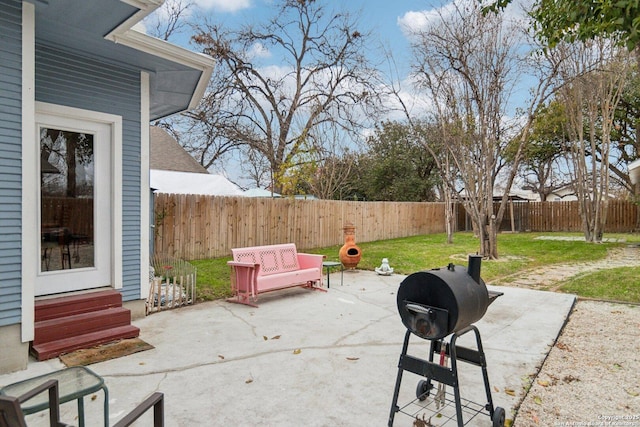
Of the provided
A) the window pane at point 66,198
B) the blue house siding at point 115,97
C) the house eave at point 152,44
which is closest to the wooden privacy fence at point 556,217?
the house eave at point 152,44

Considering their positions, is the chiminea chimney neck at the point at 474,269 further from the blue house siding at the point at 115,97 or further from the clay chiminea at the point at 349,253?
the clay chiminea at the point at 349,253

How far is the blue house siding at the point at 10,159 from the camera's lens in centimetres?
331

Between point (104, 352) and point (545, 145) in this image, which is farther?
point (545, 145)

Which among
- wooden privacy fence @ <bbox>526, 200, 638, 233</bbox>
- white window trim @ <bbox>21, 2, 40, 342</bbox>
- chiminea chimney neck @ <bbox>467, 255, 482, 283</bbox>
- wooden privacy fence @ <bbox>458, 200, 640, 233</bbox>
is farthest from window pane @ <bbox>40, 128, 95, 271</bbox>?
wooden privacy fence @ <bbox>526, 200, 638, 233</bbox>

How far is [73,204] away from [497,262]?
8986mm

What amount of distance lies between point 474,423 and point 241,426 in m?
1.50

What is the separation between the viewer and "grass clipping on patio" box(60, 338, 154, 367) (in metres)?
3.52

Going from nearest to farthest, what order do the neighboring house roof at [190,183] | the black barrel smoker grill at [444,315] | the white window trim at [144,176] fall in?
the black barrel smoker grill at [444,315], the white window trim at [144,176], the neighboring house roof at [190,183]

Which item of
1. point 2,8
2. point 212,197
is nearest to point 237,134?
point 212,197

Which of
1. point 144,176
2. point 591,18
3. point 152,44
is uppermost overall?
point 152,44

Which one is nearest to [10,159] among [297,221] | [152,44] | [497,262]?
[152,44]

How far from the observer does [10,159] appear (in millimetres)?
3367

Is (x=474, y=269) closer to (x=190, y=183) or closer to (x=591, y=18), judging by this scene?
(x=591, y=18)

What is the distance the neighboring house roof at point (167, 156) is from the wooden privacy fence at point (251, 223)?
3.80 metres
